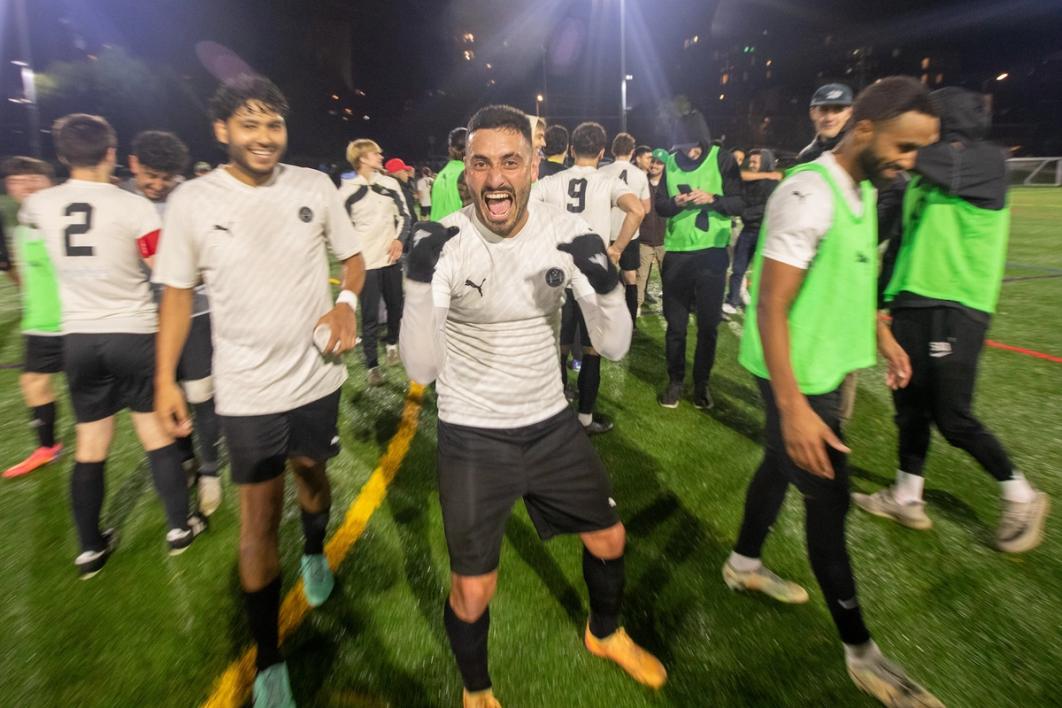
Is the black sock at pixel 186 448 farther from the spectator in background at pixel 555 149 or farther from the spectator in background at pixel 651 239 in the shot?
the spectator in background at pixel 651 239

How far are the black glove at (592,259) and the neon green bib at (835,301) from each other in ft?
2.00

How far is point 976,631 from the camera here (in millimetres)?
2547

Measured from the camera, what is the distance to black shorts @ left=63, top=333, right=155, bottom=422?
116 inches

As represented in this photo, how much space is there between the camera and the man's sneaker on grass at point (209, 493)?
3.77 metres

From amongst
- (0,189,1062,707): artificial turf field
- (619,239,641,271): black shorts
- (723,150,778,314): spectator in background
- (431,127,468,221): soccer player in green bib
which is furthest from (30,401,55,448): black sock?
(723,150,778,314): spectator in background

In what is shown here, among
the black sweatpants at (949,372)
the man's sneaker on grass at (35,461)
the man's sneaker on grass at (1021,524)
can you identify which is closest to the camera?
the black sweatpants at (949,372)

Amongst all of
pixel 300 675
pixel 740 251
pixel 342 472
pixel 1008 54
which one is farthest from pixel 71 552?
pixel 1008 54

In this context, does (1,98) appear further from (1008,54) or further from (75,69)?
(1008,54)

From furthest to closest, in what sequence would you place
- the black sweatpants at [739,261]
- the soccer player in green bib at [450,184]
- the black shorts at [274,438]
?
the black sweatpants at [739,261]
the soccer player in green bib at [450,184]
the black shorts at [274,438]

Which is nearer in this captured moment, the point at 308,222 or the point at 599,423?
the point at 308,222

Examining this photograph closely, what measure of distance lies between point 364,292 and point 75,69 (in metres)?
37.3

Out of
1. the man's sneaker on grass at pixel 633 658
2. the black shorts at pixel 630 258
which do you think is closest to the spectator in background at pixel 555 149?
the black shorts at pixel 630 258

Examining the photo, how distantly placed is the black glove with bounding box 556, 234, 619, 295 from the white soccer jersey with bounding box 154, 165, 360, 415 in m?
1.23

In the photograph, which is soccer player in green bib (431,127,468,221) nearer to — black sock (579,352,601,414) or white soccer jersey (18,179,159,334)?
black sock (579,352,601,414)
